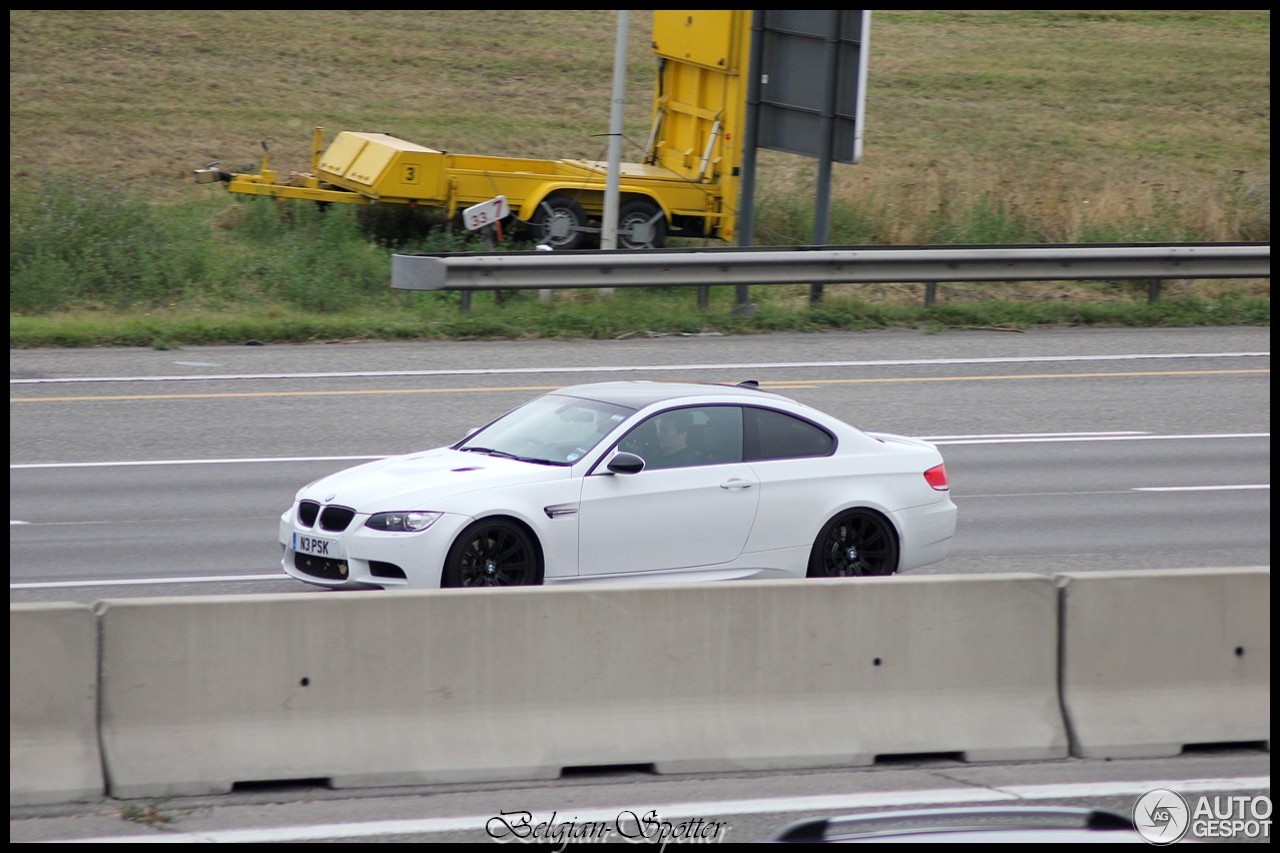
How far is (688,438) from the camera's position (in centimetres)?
988

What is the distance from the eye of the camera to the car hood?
9.09 metres

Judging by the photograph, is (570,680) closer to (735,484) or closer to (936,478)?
(735,484)

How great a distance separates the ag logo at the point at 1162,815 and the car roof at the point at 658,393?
4.26 meters

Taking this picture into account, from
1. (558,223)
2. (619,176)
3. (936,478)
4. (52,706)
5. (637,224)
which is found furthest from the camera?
(637,224)

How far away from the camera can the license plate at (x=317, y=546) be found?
9125 mm

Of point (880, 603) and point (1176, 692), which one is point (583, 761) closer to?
point (880, 603)

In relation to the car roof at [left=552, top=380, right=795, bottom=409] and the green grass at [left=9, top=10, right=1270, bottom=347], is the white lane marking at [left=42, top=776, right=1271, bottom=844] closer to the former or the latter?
the car roof at [left=552, top=380, right=795, bottom=409]

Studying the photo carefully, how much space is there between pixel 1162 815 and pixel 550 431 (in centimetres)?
502

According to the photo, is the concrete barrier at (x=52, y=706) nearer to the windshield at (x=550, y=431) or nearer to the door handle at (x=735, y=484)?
the windshield at (x=550, y=431)

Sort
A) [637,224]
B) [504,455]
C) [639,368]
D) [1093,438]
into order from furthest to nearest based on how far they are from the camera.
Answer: [637,224] → [639,368] → [1093,438] → [504,455]

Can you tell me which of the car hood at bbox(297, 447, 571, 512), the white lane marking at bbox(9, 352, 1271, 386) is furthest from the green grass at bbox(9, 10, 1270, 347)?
the car hood at bbox(297, 447, 571, 512)

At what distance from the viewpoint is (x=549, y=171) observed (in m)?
22.2

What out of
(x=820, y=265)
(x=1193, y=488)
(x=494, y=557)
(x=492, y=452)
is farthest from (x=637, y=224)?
(x=494, y=557)

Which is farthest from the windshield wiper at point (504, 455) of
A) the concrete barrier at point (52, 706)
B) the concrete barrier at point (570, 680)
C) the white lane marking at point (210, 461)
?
the concrete barrier at point (52, 706)
